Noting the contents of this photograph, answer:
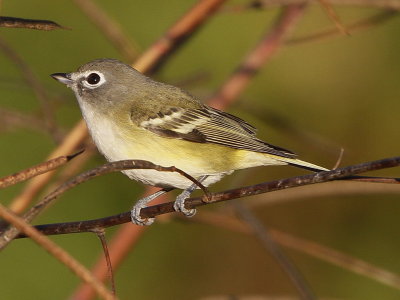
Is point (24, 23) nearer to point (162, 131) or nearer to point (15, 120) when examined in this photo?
point (15, 120)

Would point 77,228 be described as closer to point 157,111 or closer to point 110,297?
point 110,297

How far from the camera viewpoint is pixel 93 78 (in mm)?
3270

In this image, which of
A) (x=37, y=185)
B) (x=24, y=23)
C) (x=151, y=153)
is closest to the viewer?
(x=24, y=23)

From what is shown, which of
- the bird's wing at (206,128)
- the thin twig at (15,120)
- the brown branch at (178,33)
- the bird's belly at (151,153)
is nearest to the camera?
the brown branch at (178,33)

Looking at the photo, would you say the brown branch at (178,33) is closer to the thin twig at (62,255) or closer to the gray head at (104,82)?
the gray head at (104,82)

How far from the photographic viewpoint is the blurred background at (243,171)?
129 inches

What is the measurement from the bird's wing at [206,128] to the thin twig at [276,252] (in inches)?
18.0

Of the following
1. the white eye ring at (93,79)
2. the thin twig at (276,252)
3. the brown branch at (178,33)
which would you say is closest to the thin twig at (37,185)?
the brown branch at (178,33)

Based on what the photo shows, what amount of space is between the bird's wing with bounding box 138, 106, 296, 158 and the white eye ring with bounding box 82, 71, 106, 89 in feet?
1.22

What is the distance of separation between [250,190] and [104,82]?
2061 mm

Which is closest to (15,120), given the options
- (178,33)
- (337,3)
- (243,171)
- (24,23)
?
(178,33)

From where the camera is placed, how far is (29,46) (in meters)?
3.59

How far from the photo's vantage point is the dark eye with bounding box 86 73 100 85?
3248 mm

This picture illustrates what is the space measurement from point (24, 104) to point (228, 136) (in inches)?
44.9
